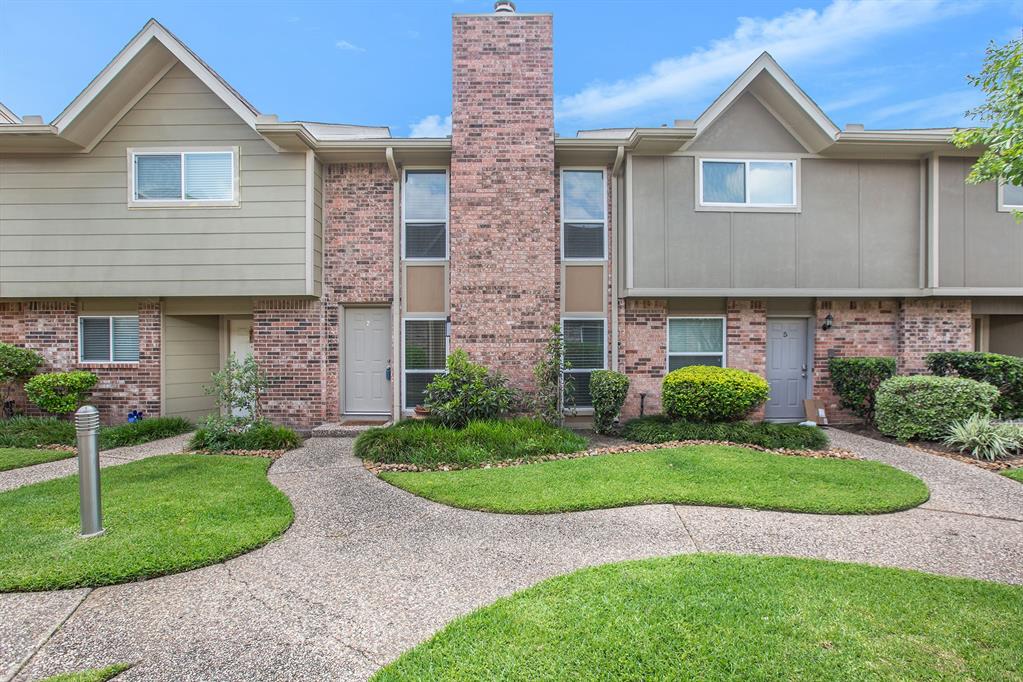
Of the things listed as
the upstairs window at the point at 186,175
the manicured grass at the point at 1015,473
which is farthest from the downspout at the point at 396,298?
the manicured grass at the point at 1015,473

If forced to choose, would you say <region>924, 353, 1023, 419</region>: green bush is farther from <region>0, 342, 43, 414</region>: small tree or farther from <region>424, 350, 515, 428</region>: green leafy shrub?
<region>0, 342, 43, 414</region>: small tree

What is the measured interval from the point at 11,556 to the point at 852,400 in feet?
37.0

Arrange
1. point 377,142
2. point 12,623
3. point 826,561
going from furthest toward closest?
point 377,142 < point 826,561 < point 12,623

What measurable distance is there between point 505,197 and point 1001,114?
6.45 metres

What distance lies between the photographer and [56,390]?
8430 millimetres

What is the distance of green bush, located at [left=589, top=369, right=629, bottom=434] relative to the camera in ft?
27.0

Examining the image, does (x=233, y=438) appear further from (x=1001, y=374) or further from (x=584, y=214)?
(x=1001, y=374)

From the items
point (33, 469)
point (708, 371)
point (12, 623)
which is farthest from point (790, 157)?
point (33, 469)

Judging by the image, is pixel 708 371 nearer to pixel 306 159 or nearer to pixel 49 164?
pixel 306 159

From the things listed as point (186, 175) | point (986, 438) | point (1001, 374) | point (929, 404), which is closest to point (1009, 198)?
point (1001, 374)

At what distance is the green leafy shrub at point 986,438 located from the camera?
6.62 metres

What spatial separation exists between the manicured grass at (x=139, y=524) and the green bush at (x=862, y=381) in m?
9.33

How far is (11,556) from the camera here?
3668mm

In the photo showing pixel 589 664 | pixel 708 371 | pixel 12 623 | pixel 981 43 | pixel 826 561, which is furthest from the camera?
pixel 708 371
